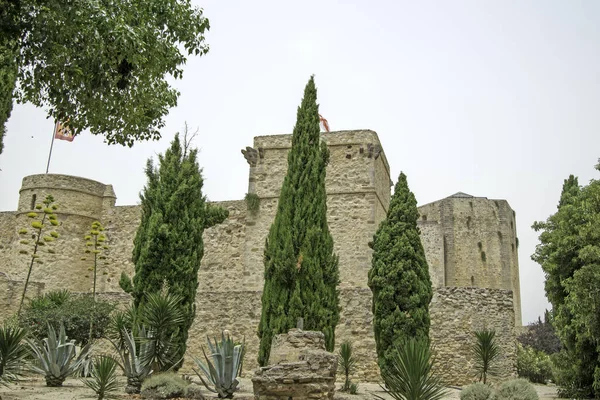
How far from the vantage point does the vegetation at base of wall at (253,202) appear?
20.5 meters

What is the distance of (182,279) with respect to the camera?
12.7 m

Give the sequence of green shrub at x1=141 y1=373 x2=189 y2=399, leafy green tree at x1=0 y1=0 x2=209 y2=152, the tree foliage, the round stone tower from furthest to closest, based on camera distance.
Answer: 1. the round stone tower
2. the tree foliage
3. green shrub at x1=141 y1=373 x2=189 y2=399
4. leafy green tree at x1=0 y1=0 x2=209 y2=152

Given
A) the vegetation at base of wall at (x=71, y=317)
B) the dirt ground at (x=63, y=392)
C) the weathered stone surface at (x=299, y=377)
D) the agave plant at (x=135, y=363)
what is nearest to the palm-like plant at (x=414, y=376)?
the dirt ground at (x=63, y=392)

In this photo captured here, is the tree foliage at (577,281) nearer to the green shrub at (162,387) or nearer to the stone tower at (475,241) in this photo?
the green shrub at (162,387)

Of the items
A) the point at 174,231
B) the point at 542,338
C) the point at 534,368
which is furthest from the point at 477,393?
the point at 542,338

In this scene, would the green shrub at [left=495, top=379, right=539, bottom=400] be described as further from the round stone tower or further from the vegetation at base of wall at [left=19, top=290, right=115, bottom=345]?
the round stone tower

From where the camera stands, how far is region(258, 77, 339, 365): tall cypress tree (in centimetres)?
1302

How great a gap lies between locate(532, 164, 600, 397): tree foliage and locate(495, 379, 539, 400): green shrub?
81.9 inches

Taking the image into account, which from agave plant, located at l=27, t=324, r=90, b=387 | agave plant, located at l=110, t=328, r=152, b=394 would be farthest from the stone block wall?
agave plant, located at l=27, t=324, r=90, b=387

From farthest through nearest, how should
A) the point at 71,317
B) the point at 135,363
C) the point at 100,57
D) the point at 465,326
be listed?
the point at 465,326 < the point at 71,317 < the point at 135,363 < the point at 100,57

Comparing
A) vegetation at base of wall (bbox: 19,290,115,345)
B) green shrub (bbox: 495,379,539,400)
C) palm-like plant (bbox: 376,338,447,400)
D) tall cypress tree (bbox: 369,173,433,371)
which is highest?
tall cypress tree (bbox: 369,173,433,371)

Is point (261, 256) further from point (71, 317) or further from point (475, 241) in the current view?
point (475, 241)

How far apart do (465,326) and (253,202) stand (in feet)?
27.1

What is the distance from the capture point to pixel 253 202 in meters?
20.5
